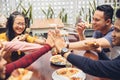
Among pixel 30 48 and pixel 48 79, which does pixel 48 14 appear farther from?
pixel 48 79

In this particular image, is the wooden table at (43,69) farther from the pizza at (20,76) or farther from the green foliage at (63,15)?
the green foliage at (63,15)

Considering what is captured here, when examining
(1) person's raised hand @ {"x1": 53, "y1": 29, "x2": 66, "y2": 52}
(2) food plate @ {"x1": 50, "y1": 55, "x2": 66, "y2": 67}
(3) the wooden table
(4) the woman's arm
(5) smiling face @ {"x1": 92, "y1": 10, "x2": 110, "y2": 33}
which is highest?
(5) smiling face @ {"x1": 92, "y1": 10, "x2": 110, "y2": 33}

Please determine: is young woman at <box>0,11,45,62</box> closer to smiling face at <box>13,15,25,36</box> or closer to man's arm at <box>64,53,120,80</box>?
smiling face at <box>13,15,25,36</box>

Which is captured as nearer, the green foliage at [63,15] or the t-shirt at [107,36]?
the t-shirt at [107,36]

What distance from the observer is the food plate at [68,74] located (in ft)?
6.55

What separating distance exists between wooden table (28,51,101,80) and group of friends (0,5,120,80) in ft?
0.29

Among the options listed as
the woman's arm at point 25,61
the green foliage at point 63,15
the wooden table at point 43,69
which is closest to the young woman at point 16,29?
the wooden table at point 43,69

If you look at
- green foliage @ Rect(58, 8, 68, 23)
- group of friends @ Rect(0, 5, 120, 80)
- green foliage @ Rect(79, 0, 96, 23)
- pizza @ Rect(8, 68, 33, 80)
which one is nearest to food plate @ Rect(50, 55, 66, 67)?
group of friends @ Rect(0, 5, 120, 80)

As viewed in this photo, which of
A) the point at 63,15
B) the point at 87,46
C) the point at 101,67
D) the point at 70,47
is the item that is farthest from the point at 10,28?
the point at 63,15

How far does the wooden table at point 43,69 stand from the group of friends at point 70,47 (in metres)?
0.09

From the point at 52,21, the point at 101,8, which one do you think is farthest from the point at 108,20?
the point at 52,21

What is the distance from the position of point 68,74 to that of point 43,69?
288 mm

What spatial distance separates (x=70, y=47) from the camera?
2594 mm

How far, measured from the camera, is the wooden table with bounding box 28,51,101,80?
2055 millimetres
